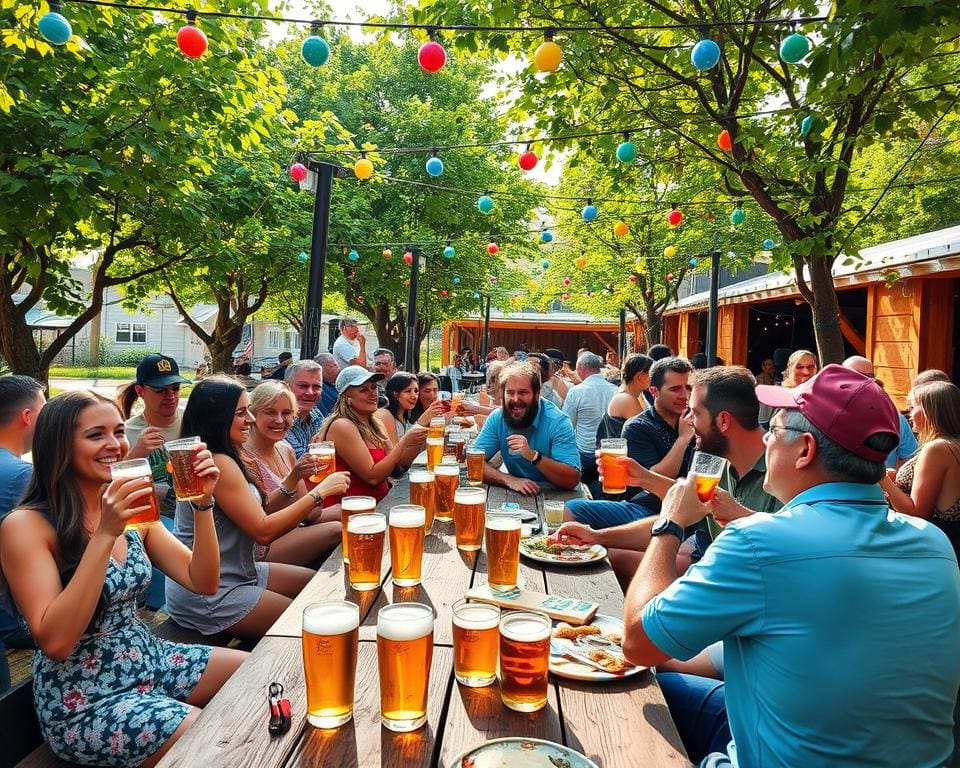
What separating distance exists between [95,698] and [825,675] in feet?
6.27

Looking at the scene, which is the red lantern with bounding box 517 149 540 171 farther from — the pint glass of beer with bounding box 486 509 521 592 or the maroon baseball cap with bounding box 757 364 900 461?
the maroon baseball cap with bounding box 757 364 900 461

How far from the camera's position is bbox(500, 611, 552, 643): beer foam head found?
1.40 metres

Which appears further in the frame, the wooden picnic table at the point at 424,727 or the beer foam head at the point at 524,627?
the beer foam head at the point at 524,627

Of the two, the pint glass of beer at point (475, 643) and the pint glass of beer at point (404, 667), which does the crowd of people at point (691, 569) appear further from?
the pint glass of beer at point (404, 667)

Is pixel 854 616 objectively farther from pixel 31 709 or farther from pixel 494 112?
pixel 494 112

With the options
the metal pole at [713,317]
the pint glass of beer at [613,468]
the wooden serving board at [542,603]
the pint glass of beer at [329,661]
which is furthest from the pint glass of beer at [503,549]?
the metal pole at [713,317]

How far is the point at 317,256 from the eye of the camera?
18.8ft

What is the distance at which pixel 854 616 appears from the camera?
1336 millimetres

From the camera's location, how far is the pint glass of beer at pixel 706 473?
79.0 inches

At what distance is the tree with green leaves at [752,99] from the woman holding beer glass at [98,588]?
3.72 meters

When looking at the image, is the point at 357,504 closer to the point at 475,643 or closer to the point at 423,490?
the point at 423,490

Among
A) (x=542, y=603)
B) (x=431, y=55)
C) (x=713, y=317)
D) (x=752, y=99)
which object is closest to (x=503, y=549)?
(x=542, y=603)

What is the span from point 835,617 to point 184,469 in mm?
1977

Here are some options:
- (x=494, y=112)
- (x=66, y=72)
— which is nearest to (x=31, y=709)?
(x=66, y=72)
